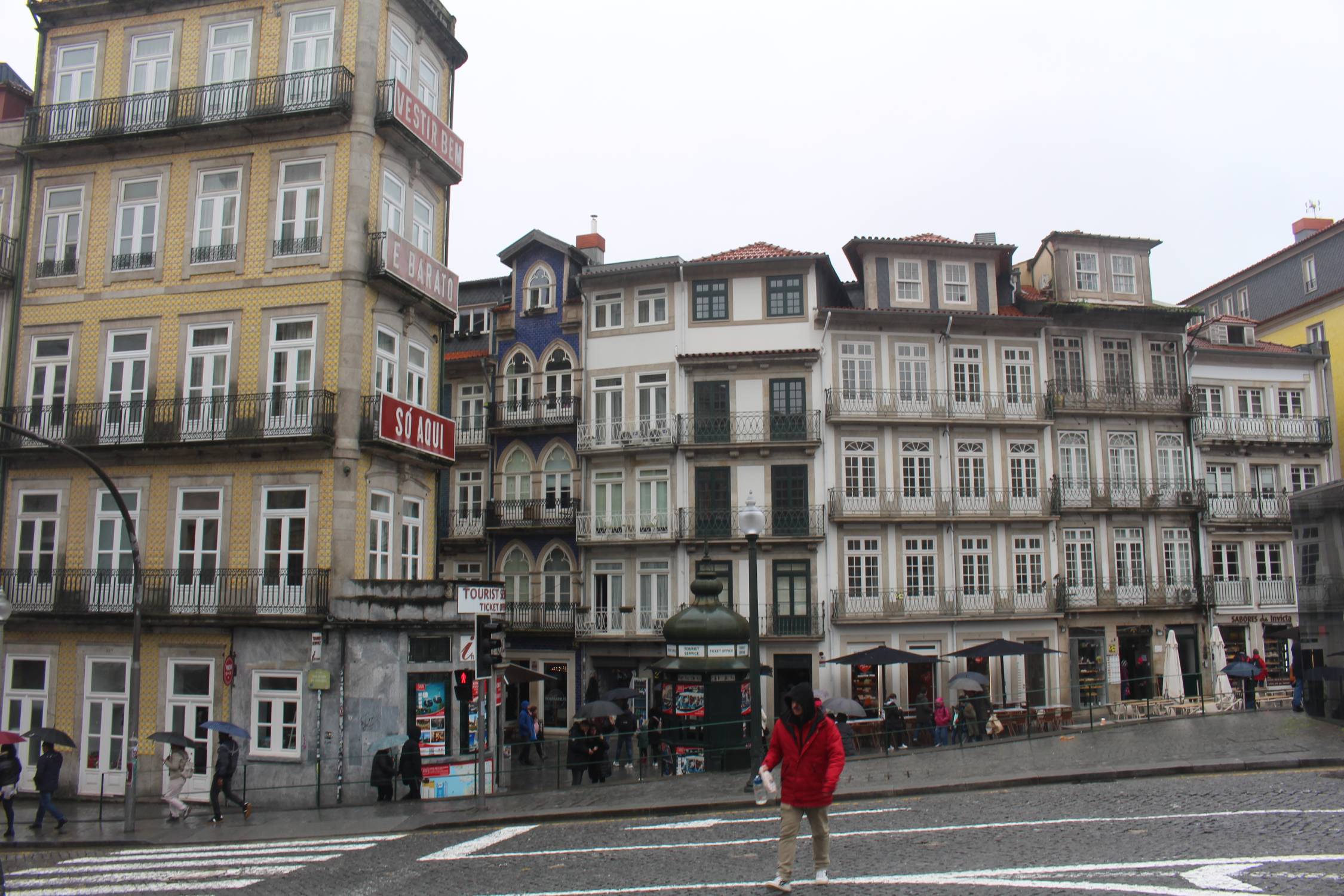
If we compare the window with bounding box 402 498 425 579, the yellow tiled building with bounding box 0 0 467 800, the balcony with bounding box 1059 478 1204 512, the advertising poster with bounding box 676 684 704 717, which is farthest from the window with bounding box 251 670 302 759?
the balcony with bounding box 1059 478 1204 512

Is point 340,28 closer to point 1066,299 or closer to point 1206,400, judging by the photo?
point 1066,299

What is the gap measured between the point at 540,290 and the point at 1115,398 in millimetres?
21570

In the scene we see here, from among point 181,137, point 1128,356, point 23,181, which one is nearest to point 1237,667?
point 1128,356

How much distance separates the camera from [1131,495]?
3831 cm

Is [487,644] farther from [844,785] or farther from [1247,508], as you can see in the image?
[1247,508]

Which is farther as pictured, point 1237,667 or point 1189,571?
point 1189,571

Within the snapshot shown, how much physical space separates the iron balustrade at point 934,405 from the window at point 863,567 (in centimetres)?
426

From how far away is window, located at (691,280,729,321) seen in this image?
37250 mm

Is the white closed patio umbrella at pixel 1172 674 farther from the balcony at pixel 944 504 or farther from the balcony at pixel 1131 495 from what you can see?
the balcony at pixel 1131 495

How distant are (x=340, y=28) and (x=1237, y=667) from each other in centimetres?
2871

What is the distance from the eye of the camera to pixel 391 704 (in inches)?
925

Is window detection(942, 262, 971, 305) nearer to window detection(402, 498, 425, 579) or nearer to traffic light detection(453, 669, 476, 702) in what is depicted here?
window detection(402, 498, 425, 579)

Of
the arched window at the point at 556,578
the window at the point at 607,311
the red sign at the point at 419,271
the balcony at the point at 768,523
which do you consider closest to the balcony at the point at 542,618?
the arched window at the point at 556,578

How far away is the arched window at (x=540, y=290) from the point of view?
1572 inches
